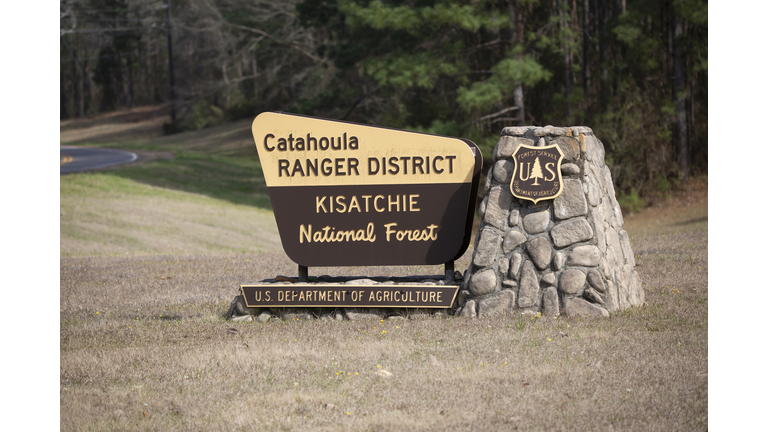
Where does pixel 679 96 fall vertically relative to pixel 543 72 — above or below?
below

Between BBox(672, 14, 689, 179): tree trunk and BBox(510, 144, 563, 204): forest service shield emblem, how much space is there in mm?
15163

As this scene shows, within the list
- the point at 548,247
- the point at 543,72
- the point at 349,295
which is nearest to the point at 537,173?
the point at 548,247

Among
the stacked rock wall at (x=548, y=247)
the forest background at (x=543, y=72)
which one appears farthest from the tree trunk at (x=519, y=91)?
the stacked rock wall at (x=548, y=247)

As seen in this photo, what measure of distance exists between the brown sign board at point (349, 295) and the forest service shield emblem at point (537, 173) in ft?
3.93

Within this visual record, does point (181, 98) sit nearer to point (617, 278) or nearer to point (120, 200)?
point (120, 200)

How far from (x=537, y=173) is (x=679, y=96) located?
603 inches

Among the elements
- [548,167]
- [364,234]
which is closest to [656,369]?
[548,167]

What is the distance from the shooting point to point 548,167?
6719 mm

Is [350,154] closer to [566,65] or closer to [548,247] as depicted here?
[548,247]

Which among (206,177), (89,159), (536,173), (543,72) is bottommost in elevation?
(206,177)

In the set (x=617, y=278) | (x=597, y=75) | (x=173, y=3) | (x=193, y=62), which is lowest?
(x=617, y=278)

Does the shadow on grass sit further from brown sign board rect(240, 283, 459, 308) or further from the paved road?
brown sign board rect(240, 283, 459, 308)

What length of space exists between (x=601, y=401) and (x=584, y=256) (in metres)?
2.36

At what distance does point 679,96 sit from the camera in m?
20.0
